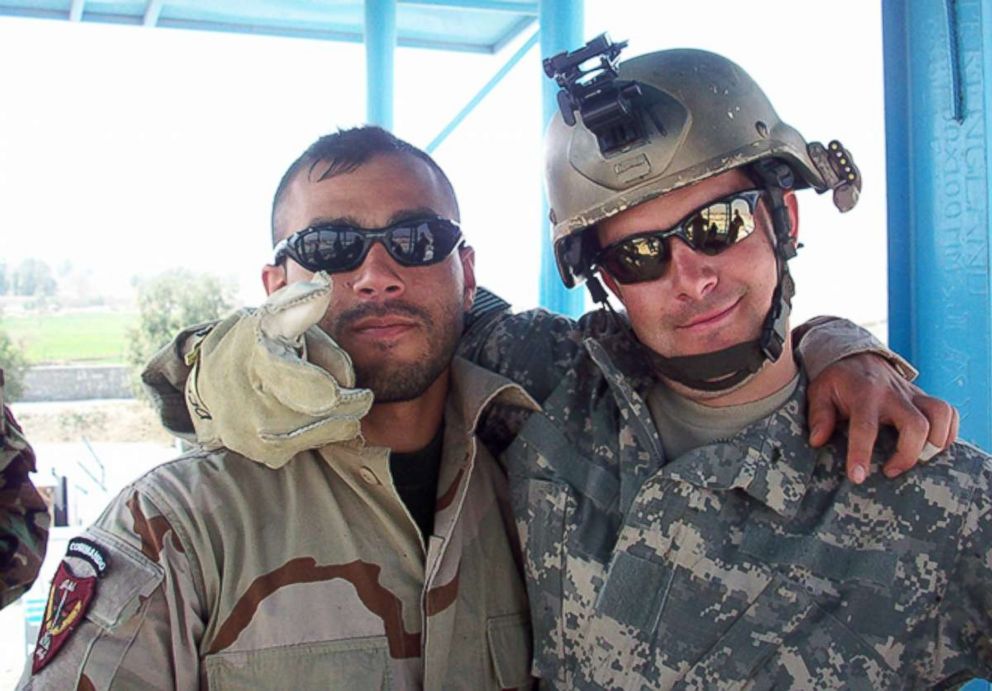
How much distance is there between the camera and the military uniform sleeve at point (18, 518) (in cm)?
298

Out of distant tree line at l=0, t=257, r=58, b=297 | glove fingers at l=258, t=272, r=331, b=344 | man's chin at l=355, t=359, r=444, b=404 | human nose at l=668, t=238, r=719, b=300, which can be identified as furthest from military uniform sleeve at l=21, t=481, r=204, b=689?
distant tree line at l=0, t=257, r=58, b=297

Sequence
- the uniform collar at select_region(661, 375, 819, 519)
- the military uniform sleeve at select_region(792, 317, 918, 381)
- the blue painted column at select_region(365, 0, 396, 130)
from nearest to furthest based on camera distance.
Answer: the uniform collar at select_region(661, 375, 819, 519) → the military uniform sleeve at select_region(792, 317, 918, 381) → the blue painted column at select_region(365, 0, 396, 130)

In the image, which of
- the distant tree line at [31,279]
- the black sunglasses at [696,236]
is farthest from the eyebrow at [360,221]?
the distant tree line at [31,279]

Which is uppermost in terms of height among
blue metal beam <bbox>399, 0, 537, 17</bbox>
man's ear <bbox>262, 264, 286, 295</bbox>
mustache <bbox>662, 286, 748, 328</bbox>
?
blue metal beam <bbox>399, 0, 537, 17</bbox>

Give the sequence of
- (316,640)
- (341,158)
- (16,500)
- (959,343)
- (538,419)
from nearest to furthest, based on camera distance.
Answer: (316,640)
(959,343)
(538,419)
(341,158)
(16,500)

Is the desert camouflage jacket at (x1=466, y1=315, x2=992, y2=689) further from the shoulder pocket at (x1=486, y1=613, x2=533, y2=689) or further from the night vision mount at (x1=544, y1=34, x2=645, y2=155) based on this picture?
the night vision mount at (x1=544, y1=34, x2=645, y2=155)

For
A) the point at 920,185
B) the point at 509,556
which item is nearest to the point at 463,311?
the point at 509,556

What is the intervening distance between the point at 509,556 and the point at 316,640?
0.53m

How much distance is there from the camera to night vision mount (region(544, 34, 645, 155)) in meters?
2.32

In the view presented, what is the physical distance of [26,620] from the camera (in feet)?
19.0

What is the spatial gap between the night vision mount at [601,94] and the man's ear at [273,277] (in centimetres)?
87

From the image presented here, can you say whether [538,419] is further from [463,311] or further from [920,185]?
[920,185]

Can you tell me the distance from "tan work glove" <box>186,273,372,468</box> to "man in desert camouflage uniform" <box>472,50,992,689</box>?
582mm

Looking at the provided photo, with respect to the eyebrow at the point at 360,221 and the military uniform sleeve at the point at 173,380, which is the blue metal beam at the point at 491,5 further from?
the military uniform sleeve at the point at 173,380
